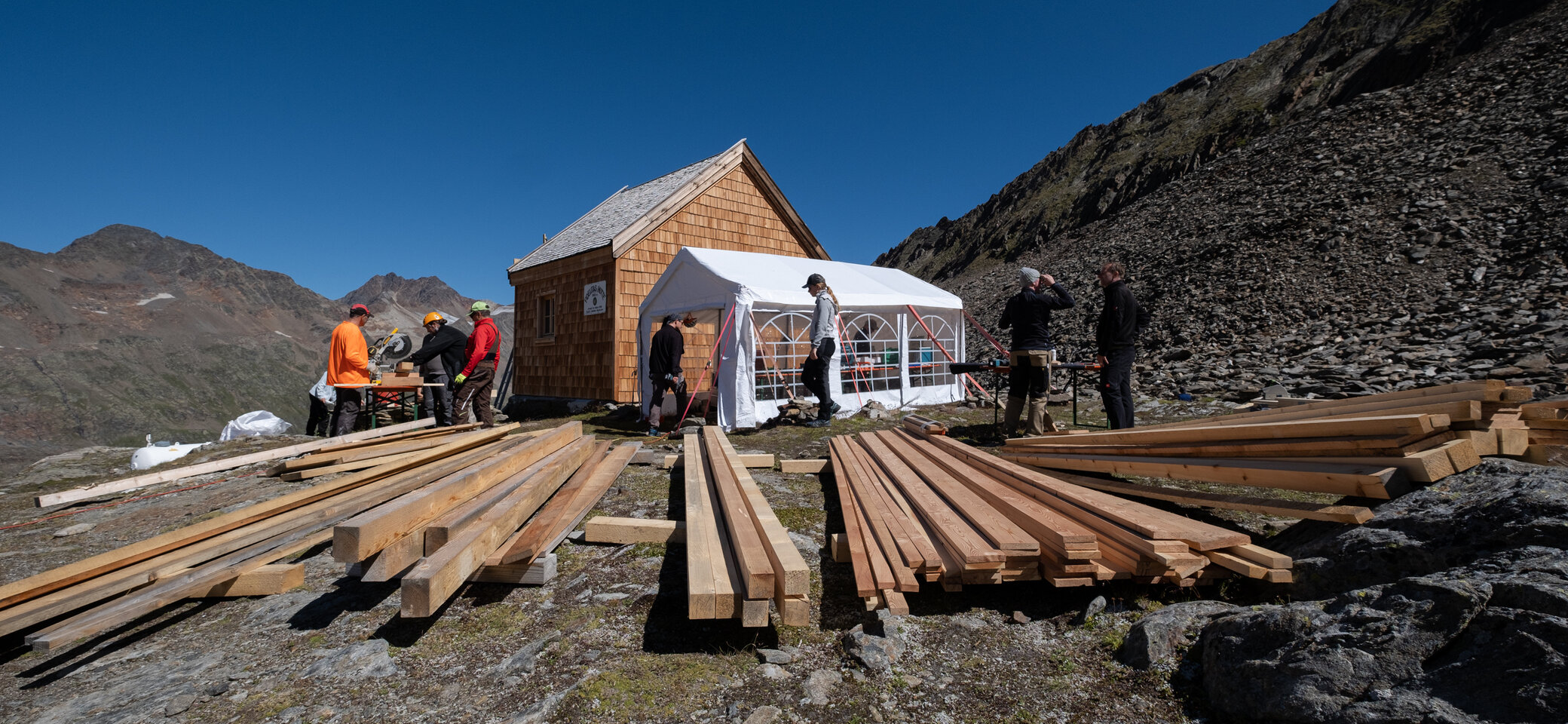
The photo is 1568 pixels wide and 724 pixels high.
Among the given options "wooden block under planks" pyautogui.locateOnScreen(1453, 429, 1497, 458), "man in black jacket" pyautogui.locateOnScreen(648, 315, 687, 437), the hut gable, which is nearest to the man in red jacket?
"man in black jacket" pyautogui.locateOnScreen(648, 315, 687, 437)

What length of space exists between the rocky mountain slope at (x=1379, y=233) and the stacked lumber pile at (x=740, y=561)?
393 inches

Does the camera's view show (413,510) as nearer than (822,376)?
Yes

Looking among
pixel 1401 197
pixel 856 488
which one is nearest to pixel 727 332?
pixel 856 488

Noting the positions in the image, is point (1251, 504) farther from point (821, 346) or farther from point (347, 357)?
point (347, 357)

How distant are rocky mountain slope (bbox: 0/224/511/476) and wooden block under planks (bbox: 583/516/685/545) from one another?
13.7 metres

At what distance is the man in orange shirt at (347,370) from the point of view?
25.2 ft

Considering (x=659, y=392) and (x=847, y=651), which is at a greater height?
(x=659, y=392)

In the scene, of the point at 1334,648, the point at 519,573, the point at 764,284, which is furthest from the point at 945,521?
the point at 764,284

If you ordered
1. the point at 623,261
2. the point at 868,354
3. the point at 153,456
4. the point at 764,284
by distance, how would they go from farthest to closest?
the point at 623,261
the point at 868,354
the point at 764,284
the point at 153,456

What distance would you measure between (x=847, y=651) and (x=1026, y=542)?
3.00 feet

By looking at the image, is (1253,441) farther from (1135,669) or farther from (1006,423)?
(1006,423)

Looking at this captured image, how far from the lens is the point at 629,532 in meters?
3.78

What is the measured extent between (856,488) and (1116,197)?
164 feet

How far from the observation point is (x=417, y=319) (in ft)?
182
